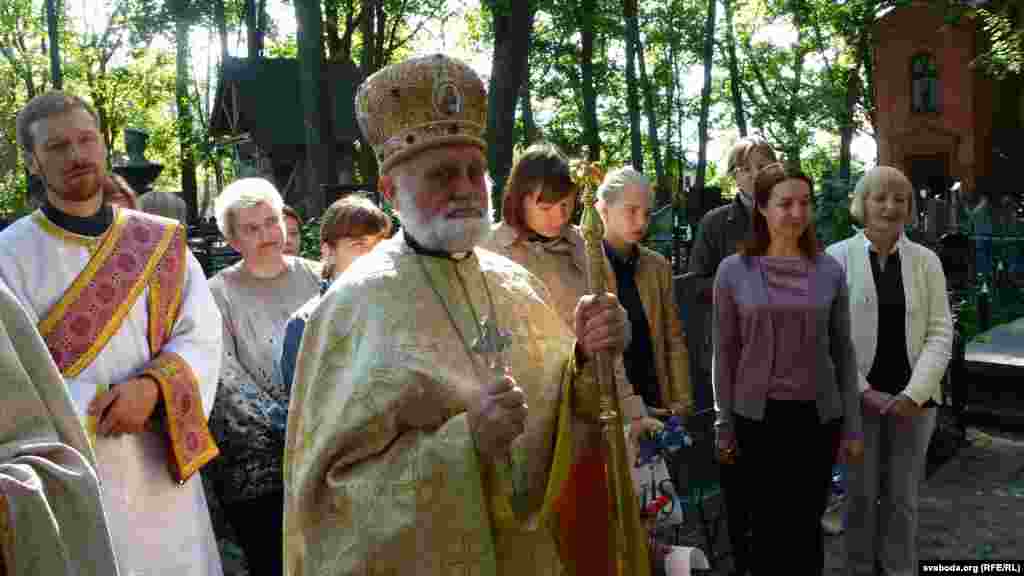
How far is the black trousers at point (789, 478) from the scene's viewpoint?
4.72 metres

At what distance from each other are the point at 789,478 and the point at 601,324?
7.95 feet

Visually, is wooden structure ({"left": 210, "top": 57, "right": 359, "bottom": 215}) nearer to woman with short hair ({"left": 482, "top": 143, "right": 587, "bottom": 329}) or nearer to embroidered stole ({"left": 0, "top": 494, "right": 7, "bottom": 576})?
woman with short hair ({"left": 482, "top": 143, "right": 587, "bottom": 329})

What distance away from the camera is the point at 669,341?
4.86m

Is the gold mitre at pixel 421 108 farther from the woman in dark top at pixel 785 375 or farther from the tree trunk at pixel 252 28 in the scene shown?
the tree trunk at pixel 252 28

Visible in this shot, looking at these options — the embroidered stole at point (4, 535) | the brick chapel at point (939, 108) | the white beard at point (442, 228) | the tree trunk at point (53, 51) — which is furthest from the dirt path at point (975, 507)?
the brick chapel at point (939, 108)

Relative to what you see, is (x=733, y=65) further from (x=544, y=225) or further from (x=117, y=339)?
(x=117, y=339)

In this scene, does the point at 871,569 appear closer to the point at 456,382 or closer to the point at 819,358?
the point at 819,358

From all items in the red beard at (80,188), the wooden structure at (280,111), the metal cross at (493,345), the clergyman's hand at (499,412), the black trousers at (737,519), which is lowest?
the black trousers at (737,519)

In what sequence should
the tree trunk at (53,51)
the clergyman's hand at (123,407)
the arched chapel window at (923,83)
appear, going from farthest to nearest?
the arched chapel window at (923,83)
the tree trunk at (53,51)
the clergyman's hand at (123,407)

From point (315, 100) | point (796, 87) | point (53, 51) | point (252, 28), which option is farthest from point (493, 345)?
point (796, 87)

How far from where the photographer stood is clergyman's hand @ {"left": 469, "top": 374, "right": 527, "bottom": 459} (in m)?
2.38

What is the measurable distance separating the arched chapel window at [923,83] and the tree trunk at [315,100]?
28049 mm

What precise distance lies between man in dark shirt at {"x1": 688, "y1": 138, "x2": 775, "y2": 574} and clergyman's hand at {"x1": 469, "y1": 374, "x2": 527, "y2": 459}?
2.83m

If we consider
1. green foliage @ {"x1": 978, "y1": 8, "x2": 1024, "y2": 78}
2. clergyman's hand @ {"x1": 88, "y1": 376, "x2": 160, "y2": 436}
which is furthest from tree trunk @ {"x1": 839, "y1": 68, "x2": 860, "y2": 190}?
clergyman's hand @ {"x1": 88, "y1": 376, "x2": 160, "y2": 436}
